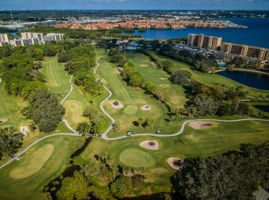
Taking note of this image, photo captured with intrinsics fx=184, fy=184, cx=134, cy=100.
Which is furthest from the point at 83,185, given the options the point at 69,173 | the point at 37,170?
the point at 37,170

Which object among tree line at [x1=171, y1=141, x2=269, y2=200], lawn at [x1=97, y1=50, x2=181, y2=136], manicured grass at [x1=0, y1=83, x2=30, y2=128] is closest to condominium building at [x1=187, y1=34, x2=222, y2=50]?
lawn at [x1=97, y1=50, x2=181, y2=136]

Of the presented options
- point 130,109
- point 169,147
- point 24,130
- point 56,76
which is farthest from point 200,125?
point 56,76

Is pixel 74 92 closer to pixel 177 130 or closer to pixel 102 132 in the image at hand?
pixel 102 132

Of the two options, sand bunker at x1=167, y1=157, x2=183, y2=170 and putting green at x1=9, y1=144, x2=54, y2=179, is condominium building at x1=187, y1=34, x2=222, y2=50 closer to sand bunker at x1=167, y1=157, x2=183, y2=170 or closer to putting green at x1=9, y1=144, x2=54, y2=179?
sand bunker at x1=167, y1=157, x2=183, y2=170

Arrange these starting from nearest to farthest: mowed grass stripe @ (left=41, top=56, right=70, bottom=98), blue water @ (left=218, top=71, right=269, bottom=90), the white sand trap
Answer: the white sand trap, mowed grass stripe @ (left=41, top=56, right=70, bottom=98), blue water @ (left=218, top=71, right=269, bottom=90)

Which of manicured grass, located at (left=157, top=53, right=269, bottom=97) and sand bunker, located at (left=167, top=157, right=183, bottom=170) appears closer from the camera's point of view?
sand bunker, located at (left=167, top=157, right=183, bottom=170)

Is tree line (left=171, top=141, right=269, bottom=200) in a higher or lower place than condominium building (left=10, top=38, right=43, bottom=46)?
lower
